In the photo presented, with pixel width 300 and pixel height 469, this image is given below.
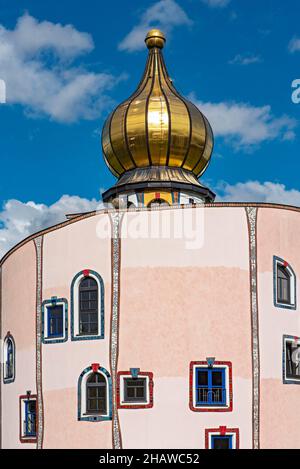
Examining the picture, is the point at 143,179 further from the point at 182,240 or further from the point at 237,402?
the point at 237,402

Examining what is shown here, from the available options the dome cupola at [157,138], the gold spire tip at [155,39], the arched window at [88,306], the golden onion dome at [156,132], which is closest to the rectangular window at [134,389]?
the arched window at [88,306]

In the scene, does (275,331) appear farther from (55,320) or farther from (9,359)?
(9,359)

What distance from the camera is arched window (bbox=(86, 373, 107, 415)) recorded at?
16.1 m

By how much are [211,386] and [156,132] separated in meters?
6.37

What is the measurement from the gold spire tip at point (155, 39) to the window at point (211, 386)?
858cm

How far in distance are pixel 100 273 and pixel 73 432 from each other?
2.79 metres

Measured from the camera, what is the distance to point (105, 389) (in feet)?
53.0

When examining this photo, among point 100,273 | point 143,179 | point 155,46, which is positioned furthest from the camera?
point 155,46

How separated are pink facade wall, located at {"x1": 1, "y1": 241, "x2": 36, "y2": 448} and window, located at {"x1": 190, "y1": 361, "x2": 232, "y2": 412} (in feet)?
10.4

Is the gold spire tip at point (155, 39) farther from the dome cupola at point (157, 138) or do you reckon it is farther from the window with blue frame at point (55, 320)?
the window with blue frame at point (55, 320)

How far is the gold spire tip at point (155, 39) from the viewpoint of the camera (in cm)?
2141

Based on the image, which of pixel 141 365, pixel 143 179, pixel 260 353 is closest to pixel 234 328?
pixel 260 353

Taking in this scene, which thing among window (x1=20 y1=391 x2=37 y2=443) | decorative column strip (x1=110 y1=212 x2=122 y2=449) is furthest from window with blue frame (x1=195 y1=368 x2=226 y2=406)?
window (x1=20 y1=391 x2=37 y2=443)

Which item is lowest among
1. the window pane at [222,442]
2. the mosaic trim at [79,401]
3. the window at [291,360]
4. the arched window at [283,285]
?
the window pane at [222,442]
